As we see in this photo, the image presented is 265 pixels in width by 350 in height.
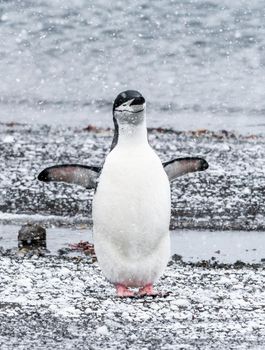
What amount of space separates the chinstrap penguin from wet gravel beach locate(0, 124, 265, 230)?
209 cm

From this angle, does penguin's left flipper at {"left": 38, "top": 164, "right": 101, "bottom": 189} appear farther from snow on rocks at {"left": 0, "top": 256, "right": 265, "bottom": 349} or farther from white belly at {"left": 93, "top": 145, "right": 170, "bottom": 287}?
snow on rocks at {"left": 0, "top": 256, "right": 265, "bottom": 349}

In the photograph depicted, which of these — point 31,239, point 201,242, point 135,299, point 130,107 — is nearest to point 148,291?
point 135,299

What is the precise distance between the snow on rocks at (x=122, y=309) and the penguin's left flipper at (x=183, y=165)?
0.58 meters

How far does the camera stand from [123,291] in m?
6.58

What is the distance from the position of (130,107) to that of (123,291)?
0.93 meters

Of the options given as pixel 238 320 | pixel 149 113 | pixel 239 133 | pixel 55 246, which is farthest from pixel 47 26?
pixel 238 320

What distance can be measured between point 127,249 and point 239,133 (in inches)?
325

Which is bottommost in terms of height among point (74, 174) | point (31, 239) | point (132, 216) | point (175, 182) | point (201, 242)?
point (175, 182)

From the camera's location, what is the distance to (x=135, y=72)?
23.8 metres

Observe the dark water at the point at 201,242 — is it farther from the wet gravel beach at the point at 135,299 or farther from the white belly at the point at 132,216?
the white belly at the point at 132,216

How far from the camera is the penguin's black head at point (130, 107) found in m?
6.35

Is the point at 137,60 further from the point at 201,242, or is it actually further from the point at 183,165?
the point at 183,165

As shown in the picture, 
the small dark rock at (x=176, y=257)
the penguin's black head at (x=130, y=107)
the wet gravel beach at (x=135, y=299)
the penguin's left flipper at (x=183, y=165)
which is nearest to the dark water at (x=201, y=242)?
the small dark rock at (x=176, y=257)

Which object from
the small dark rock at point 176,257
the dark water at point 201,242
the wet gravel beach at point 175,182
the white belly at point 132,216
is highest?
the white belly at point 132,216
